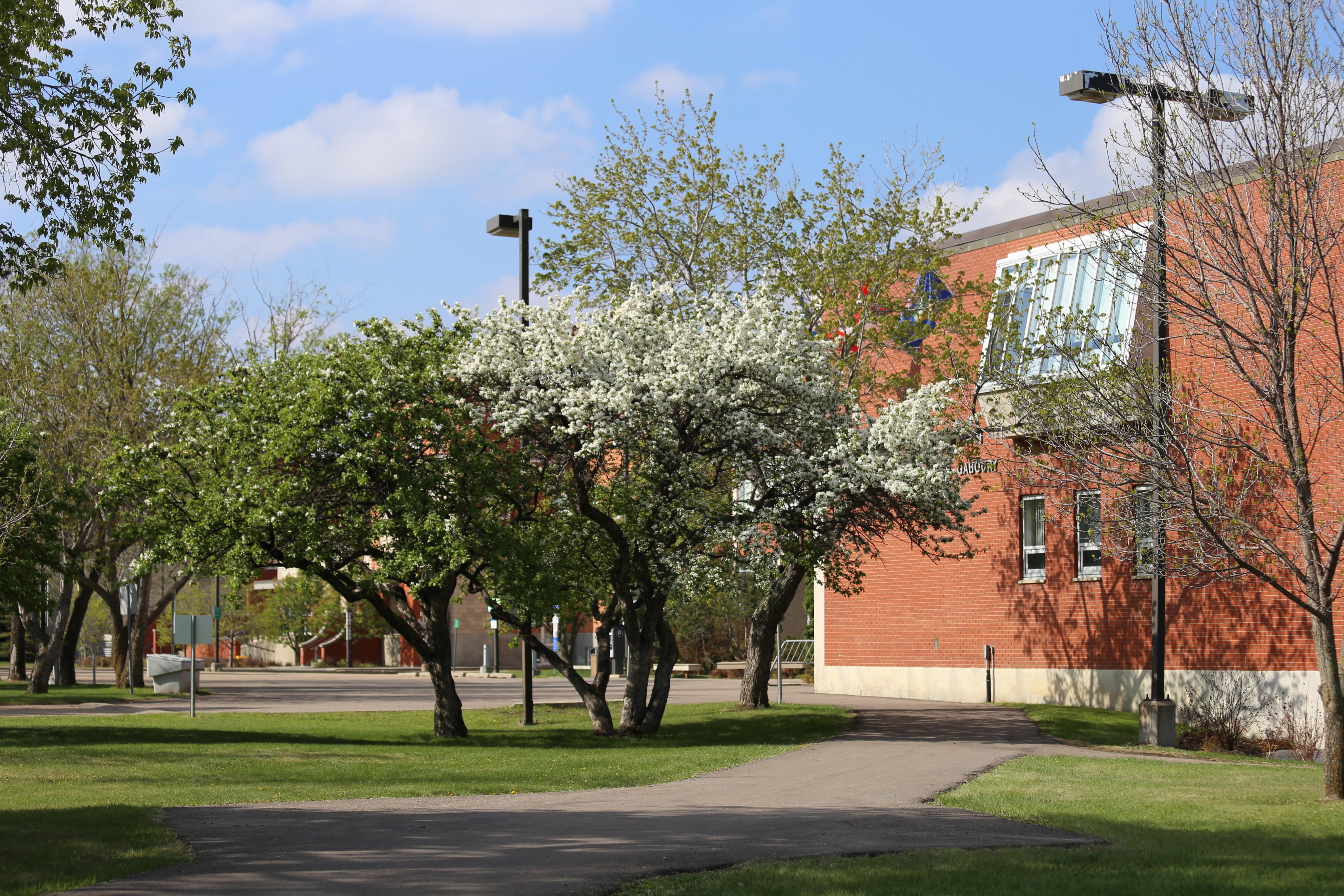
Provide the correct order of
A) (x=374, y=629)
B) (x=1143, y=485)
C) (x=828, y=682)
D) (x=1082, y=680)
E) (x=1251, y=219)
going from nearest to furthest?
(x=1251, y=219), (x=1143, y=485), (x=1082, y=680), (x=828, y=682), (x=374, y=629)

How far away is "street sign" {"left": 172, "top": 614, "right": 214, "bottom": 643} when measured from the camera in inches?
996

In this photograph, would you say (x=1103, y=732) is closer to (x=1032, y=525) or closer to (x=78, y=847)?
(x=1032, y=525)

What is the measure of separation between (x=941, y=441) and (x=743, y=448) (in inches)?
119

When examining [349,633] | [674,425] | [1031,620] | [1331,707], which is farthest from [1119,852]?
[349,633]

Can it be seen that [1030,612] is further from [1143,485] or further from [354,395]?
[354,395]

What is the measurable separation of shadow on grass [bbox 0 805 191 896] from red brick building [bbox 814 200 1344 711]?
14489 mm

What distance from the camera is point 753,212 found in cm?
2525

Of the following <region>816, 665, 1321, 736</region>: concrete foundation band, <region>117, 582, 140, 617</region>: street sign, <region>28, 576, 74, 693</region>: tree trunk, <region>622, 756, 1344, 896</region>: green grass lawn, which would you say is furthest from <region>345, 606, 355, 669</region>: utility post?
<region>622, 756, 1344, 896</region>: green grass lawn

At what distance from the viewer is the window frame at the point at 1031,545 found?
27.2 metres

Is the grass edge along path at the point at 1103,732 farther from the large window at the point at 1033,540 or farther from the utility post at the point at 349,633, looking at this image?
the utility post at the point at 349,633

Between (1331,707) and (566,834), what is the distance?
7.76 metres

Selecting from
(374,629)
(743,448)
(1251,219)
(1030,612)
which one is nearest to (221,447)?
(743,448)

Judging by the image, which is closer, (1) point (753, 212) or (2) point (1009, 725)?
(2) point (1009, 725)

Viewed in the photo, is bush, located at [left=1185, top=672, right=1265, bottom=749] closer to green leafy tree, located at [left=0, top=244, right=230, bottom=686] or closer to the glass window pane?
the glass window pane
